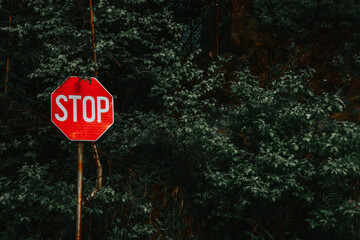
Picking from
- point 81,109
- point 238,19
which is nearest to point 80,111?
point 81,109

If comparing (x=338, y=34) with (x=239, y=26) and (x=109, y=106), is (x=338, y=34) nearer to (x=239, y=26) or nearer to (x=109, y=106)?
(x=239, y=26)

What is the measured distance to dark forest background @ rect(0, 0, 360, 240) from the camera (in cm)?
570

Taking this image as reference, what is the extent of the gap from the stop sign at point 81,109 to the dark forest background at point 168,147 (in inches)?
41.4

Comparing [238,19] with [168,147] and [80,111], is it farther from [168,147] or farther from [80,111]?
[80,111]

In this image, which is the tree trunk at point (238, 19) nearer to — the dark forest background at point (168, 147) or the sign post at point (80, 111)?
the dark forest background at point (168, 147)

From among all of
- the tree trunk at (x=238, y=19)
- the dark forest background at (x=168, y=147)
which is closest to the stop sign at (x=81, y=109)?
the dark forest background at (x=168, y=147)

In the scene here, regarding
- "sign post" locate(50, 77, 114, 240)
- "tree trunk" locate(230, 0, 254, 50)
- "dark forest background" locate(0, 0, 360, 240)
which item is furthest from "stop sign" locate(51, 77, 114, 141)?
"tree trunk" locate(230, 0, 254, 50)

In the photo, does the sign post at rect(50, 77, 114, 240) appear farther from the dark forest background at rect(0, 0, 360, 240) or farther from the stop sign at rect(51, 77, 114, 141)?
the dark forest background at rect(0, 0, 360, 240)

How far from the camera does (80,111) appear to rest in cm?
536

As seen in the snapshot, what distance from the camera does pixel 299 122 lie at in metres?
5.89

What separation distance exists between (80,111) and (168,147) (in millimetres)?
2331

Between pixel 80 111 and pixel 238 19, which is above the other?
pixel 238 19

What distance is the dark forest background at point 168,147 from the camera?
18.7ft

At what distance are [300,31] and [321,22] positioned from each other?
0.79m
